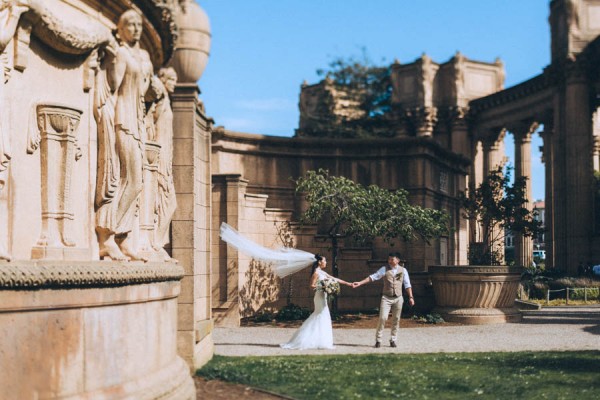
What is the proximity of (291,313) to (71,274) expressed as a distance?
50.6 ft

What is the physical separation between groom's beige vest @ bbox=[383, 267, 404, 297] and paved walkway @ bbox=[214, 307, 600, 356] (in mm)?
1057

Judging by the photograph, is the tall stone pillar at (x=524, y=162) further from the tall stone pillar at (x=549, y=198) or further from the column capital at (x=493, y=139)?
the column capital at (x=493, y=139)

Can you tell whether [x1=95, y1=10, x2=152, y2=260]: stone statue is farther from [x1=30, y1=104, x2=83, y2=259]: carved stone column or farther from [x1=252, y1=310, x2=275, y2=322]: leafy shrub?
[x1=252, y1=310, x2=275, y2=322]: leafy shrub

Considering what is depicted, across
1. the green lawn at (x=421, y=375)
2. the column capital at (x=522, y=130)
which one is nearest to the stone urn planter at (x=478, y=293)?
the green lawn at (x=421, y=375)

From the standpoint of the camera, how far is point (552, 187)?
45.9 meters

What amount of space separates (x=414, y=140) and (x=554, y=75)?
19.4 m

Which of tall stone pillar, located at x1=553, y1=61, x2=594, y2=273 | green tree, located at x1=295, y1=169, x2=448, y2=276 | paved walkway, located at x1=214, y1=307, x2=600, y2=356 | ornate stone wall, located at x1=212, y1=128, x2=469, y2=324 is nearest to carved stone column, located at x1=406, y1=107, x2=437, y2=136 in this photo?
tall stone pillar, located at x1=553, y1=61, x2=594, y2=273

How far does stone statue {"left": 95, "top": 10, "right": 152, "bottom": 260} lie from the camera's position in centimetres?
851

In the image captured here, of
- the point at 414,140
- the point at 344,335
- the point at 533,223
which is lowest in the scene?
the point at 344,335

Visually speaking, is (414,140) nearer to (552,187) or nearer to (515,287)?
(515,287)

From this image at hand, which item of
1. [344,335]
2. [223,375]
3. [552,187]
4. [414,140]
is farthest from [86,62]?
[552,187]

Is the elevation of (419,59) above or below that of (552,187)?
above

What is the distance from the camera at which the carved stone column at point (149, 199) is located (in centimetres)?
997

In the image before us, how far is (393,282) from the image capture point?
16.8 m
